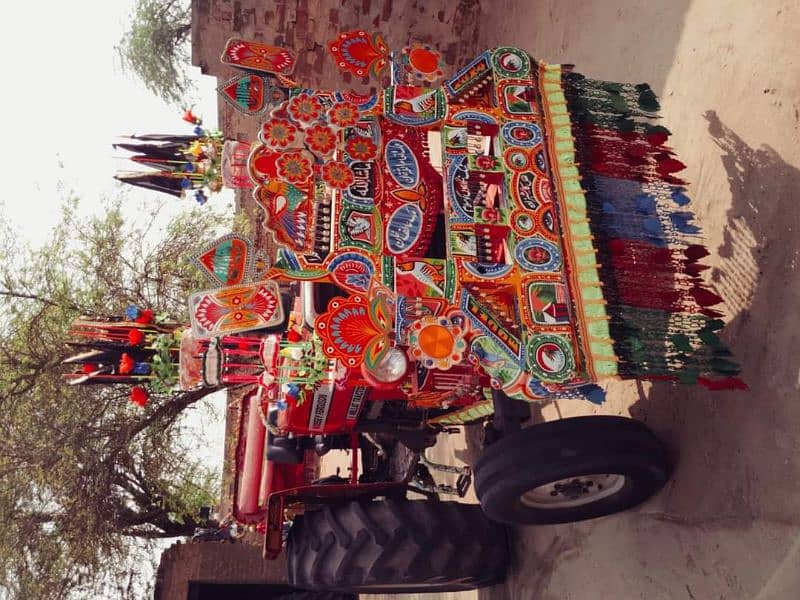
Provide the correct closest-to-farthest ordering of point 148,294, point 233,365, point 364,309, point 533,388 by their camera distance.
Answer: point 533,388 → point 364,309 → point 233,365 → point 148,294

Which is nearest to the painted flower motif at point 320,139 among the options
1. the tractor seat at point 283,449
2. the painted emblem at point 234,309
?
the painted emblem at point 234,309

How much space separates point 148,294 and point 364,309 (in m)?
4.40

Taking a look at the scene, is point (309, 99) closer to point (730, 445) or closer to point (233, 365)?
point (233, 365)

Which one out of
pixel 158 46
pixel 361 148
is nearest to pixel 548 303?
pixel 361 148

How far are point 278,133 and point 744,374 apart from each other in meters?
2.50

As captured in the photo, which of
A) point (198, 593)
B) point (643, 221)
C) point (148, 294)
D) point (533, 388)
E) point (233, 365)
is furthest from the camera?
point (148, 294)

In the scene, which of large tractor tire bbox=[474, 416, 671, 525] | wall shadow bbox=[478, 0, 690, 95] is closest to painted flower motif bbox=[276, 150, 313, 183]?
large tractor tire bbox=[474, 416, 671, 525]

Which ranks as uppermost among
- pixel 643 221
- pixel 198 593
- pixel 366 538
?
pixel 643 221

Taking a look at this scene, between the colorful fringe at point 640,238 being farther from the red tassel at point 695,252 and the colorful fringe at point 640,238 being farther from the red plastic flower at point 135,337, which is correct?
the red plastic flower at point 135,337

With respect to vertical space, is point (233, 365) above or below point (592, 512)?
above

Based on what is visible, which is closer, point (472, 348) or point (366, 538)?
point (472, 348)

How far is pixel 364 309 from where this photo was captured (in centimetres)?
280

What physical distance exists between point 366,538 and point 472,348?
1923 mm

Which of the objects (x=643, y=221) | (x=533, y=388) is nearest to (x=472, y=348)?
(x=533, y=388)
